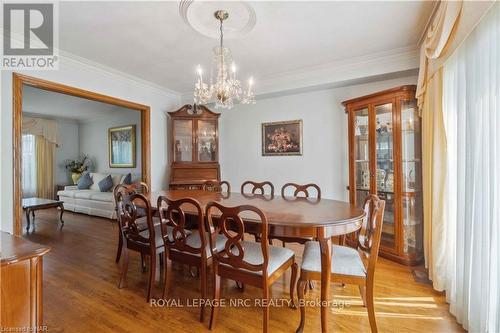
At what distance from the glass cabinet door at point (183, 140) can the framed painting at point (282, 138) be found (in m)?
1.28

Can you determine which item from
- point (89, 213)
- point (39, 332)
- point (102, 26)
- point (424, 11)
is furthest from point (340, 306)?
point (89, 213)

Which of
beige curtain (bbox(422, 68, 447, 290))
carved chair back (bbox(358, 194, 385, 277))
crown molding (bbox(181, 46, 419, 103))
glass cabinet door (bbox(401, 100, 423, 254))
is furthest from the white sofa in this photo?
beige curtain (bbox(422, 68, 447, 290))

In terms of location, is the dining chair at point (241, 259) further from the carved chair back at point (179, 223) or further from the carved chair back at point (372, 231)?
the carved chair back at point (372, 231)

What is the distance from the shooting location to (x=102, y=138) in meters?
6.22

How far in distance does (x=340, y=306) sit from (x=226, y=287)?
98 cm

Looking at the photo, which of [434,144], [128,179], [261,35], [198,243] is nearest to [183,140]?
[128,179]

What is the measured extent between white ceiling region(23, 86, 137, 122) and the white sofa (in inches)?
62.1

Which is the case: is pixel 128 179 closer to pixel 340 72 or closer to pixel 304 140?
pixel 304 140

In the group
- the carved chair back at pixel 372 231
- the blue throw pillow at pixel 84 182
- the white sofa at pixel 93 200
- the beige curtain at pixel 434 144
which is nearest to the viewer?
the carved chair back at pixel 372 231

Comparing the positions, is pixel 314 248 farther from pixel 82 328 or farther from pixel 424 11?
pixel 424 11

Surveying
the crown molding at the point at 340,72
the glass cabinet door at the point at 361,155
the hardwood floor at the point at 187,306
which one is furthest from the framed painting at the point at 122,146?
the glass cabinet door at the point at 361,155

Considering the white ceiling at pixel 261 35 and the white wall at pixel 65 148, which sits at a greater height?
the white ceiling at pixel 261 35

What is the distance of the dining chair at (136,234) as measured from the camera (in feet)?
6.40

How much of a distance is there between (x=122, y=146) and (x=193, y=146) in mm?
2753
